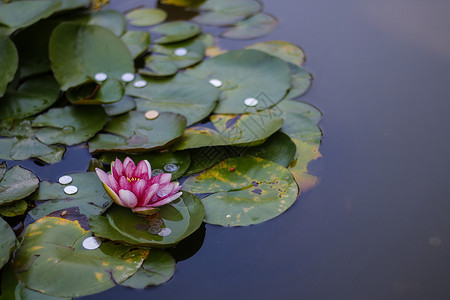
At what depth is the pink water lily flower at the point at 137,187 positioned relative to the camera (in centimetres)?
176

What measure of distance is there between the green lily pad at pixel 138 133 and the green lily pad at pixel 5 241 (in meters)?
0.54

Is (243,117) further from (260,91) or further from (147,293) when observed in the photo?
(147,293)

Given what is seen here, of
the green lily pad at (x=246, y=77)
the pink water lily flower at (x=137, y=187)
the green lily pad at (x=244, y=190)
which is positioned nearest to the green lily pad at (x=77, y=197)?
the pink water lily flower at (x=137, y=187)

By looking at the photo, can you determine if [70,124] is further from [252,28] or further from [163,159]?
[252,28]

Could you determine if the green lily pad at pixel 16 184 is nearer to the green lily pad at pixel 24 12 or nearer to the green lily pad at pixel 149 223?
the green lily pad at pixel 149 223

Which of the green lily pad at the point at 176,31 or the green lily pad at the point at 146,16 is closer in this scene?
the green lily pad at the point at 176,31

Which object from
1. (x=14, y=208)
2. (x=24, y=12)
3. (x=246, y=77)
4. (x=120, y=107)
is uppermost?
(x=24, y=12)

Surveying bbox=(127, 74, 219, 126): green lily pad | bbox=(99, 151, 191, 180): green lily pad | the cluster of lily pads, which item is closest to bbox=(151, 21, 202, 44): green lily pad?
the cluster of lily pads

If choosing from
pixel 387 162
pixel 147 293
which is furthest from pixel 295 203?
pixel 147 293

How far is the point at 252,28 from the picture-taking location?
10.1 feet

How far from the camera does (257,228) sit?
1.86 metres

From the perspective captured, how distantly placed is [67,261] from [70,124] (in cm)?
83

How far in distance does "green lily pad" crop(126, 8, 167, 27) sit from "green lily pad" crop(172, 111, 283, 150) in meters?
1.15

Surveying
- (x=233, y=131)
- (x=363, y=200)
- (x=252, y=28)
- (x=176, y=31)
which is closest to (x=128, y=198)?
(x=233, y=131)
